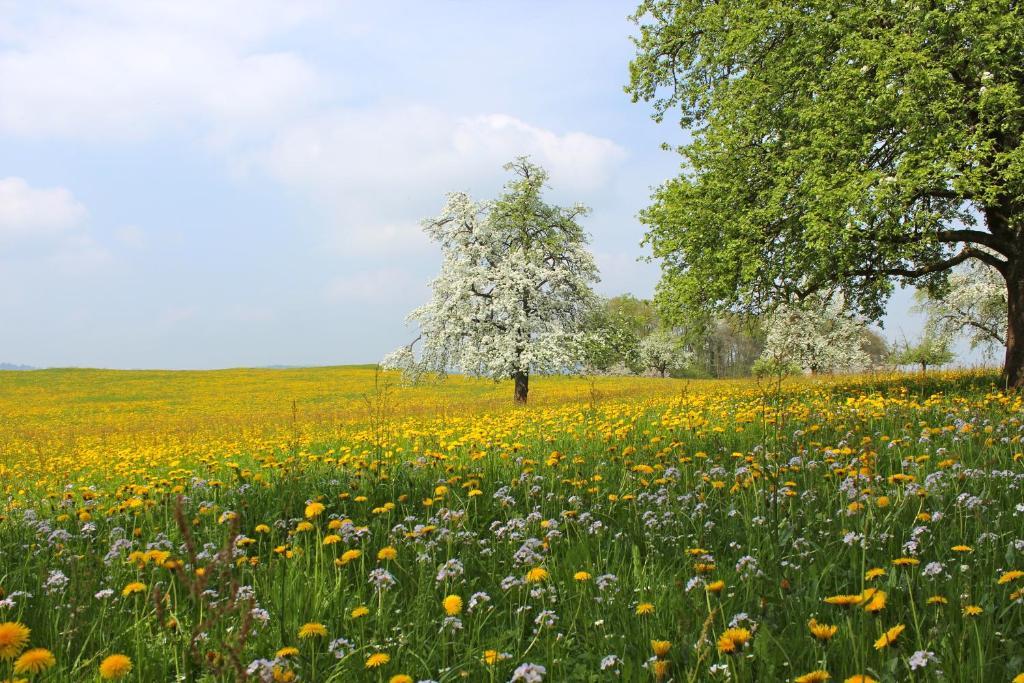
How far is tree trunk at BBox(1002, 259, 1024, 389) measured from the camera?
13781mm

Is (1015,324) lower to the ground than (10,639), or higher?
higher

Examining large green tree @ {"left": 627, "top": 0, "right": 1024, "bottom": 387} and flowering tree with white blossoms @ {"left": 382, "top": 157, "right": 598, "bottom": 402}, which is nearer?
large green tree @ {"left": 627, "top": 0, "right": 1024, "bottom": 387}

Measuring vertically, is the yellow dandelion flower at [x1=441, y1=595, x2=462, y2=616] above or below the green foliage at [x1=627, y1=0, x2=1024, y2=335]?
below

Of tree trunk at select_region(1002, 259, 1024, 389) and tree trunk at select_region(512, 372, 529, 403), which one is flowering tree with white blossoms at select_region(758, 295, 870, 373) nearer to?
tree trunk at select_region(512, 372, 529, 403)

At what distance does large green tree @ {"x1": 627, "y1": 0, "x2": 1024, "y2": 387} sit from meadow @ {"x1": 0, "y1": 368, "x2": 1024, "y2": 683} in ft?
19.6

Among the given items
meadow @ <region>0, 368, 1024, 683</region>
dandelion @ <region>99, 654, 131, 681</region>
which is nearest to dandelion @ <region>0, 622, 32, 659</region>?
meadow @ <region>0, 368, 1024, 683</region>

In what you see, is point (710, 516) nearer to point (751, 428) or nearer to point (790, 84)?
point (751, 428)

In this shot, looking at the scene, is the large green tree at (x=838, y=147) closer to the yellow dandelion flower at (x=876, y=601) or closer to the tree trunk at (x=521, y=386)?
the tree trunk at (x=521, y=386)

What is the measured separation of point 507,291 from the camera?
23250mm

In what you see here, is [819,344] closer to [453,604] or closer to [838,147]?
[838,147]

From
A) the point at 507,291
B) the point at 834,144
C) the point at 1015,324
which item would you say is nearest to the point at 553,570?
the point at 834,144

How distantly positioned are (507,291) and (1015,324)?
14340 mm

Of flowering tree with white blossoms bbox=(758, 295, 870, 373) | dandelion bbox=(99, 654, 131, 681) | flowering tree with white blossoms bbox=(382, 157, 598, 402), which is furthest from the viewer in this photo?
flowering tree with white blossoms bbox=(758, 295, 870, 373)

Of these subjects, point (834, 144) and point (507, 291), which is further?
point (507, 291)
